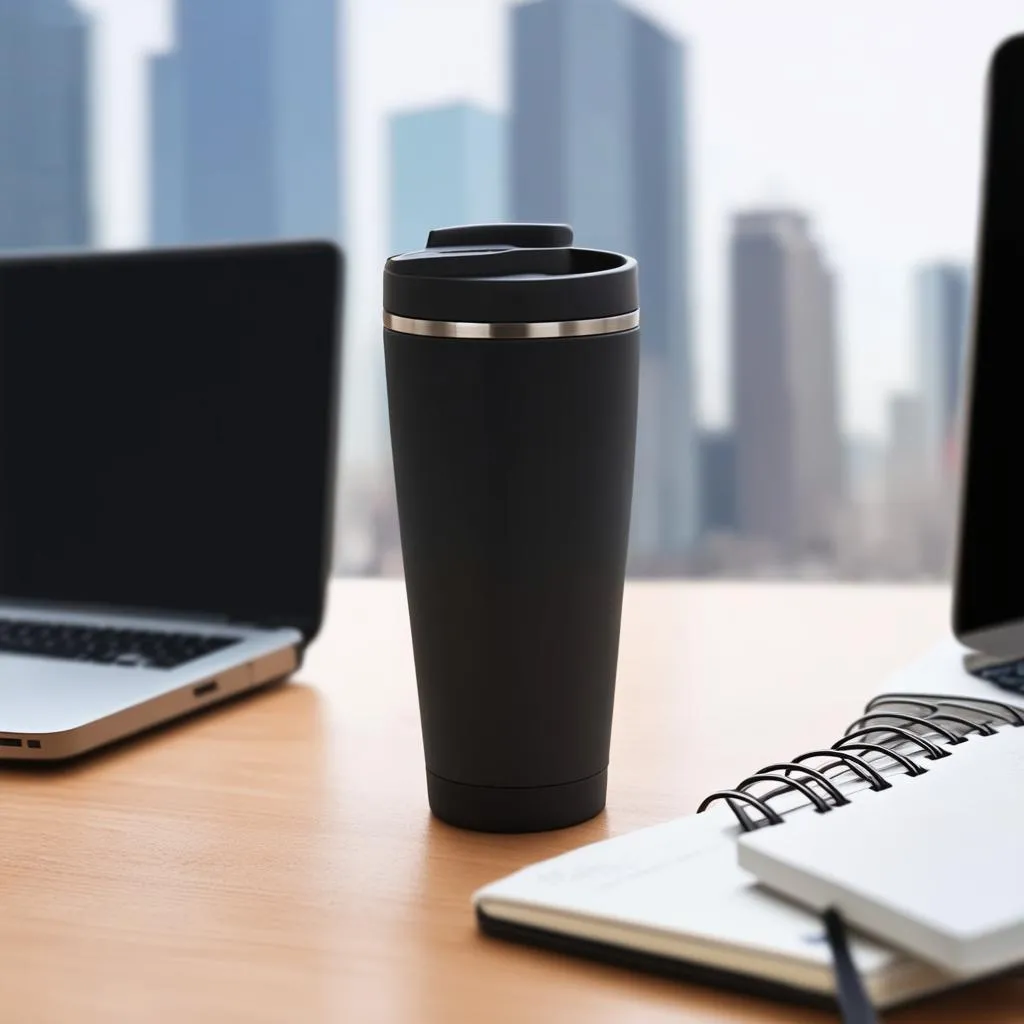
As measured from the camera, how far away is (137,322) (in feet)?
2.90

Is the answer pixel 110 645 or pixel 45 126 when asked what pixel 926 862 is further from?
pixel 45 126

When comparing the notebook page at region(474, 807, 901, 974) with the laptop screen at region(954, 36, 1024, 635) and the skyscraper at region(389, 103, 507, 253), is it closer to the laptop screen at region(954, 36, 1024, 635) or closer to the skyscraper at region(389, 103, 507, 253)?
the laptop screen at region(954, 36, 1024, 635)

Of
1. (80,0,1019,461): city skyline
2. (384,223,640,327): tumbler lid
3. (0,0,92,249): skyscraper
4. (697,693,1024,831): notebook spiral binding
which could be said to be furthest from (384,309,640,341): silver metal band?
(0,0,92,249): skyscraper

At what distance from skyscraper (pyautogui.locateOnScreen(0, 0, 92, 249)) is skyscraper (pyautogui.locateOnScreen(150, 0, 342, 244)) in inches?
6.2

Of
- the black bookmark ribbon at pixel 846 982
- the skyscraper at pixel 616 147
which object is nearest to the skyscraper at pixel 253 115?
the skyscraper at pixel 616 147

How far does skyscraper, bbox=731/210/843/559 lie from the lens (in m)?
2.25

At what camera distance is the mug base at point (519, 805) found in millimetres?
544

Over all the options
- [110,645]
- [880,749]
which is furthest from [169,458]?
[880,749]

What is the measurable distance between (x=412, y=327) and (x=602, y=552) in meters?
0.11

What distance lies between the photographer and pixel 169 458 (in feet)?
2.87

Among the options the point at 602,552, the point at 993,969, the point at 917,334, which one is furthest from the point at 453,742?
the point at 917,334

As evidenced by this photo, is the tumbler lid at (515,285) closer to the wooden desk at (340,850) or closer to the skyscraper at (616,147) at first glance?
the wooden desk at (340,850)

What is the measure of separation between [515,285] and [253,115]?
73.1 inches

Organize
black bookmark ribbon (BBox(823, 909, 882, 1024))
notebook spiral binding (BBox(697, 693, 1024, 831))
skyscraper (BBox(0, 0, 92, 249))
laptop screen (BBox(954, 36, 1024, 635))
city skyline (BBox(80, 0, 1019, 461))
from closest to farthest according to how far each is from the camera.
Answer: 1. black bookmark ribbon (BBox(823, 909, 882, 1024))
2. notebook spiral binding (BBox(697, 693, 1024, 831))
3. laptop screen (BBox(954, 36, 1024, 635))
4. city skyline (BBox(80, 0, 1019, 461))
5. skyscraper (BBox(0, 0, 92, 249))
